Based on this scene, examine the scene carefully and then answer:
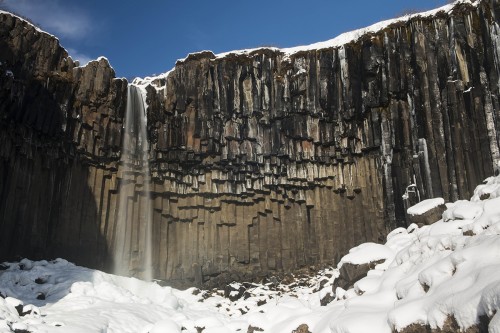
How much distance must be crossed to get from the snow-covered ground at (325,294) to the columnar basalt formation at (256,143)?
8.35 ft

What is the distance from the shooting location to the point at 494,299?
25.4ft

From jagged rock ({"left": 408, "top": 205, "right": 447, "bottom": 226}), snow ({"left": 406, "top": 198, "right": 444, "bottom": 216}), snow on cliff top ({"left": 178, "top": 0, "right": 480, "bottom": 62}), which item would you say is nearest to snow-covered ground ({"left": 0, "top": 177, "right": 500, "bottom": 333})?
snow ({"left": 406, "top": 198, "right": 444, "bottom": 216})

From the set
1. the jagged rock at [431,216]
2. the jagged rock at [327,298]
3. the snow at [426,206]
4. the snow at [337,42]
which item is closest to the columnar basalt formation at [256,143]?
the snow at [337,42]

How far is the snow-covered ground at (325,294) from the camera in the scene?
31.1ft

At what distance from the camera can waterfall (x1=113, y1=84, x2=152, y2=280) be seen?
26.5 metres

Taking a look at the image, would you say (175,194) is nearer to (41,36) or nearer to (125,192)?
(125,192)

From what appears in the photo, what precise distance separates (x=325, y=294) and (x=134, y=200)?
43.1 ft

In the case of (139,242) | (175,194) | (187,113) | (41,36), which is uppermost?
(41,36)

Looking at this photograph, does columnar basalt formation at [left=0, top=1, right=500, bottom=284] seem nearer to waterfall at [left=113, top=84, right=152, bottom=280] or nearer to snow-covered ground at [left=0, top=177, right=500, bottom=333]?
Answer: waterfall at [left=113, top=84, right=152, bottom=280]

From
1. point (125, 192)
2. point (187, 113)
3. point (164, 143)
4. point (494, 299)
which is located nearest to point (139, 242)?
point (125, 192)

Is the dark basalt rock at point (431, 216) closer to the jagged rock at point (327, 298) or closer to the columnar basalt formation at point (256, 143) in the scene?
the columnar basalt formation at point (256, 143)

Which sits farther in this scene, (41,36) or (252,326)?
(41,36)

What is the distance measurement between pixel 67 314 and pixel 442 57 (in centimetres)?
1900

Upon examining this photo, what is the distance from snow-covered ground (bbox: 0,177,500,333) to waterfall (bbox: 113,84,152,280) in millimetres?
2375
